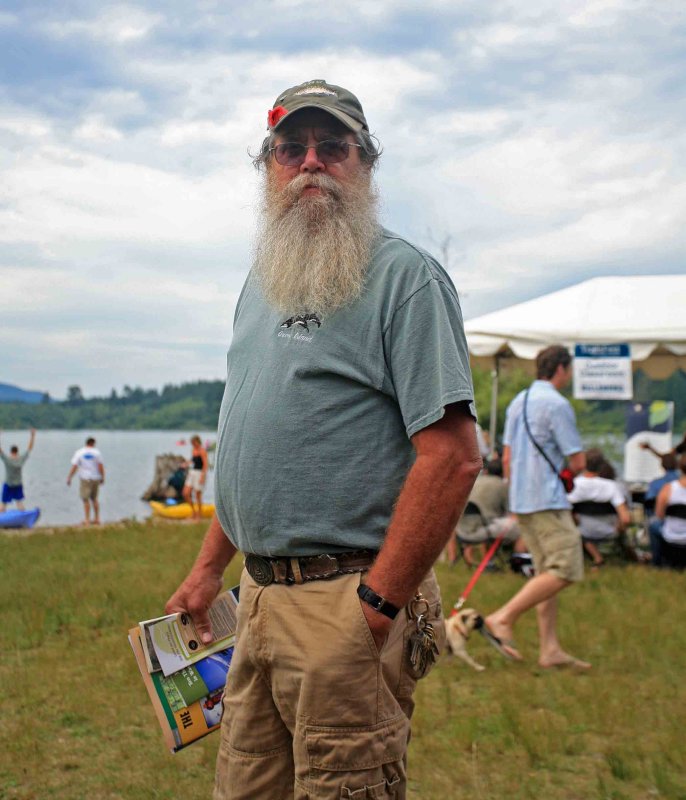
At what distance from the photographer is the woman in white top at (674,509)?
8.22 metres

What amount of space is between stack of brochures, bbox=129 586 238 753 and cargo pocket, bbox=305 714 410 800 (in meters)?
0.60

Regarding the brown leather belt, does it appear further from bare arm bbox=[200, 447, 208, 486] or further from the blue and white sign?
bare arm bbox=[200, 447, 208, 486]

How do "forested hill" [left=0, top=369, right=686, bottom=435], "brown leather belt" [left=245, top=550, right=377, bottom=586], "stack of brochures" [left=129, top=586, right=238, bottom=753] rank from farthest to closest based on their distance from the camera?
"forested hill" [left=0, top=369, right=686, bottom=435]
"stack of brochures" [left=129, top=586, right=238, bottom=753]
"brown leather belt" [left=245, top=550, right=377, bottom=586]

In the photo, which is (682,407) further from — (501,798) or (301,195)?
(301,195)

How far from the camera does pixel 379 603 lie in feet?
6.23

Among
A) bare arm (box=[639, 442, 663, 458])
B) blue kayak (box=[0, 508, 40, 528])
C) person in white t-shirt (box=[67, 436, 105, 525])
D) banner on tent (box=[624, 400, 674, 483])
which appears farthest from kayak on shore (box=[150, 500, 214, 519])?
bare arm (box=[639, 442, 663, 458])

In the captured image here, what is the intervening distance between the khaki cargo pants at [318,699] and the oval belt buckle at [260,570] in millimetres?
23

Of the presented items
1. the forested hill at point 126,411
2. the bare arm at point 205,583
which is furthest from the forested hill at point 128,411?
the bare arm at point 205,583

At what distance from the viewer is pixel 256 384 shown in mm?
2156

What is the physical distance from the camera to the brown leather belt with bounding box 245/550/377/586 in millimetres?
2006

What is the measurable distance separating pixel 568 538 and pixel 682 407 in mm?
8076

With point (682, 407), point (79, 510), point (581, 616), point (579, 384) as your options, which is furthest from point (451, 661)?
point (79, 510)

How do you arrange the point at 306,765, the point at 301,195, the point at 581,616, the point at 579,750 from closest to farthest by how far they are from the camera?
the point at 306,765 → the point at 301,195 → the point at 579,750 → the point at 581,616

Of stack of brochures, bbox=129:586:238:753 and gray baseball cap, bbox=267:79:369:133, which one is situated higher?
gray baseball cap, bbox=267:79:369:133
